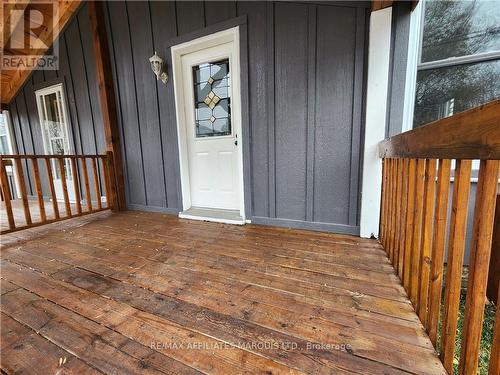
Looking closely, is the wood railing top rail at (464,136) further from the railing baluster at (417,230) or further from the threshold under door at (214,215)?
the threshold under door at (214,215)

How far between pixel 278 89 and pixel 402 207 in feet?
4.93

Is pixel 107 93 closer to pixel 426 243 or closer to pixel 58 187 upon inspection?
pixel 58 187

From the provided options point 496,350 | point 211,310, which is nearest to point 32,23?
point 211,310

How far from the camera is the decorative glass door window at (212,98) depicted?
2.62 meters

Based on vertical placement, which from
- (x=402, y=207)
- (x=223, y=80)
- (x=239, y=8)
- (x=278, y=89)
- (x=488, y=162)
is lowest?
(x=402, y=207)

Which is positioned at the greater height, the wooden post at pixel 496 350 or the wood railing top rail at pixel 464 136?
the wood railing top rail at pixel 464 136

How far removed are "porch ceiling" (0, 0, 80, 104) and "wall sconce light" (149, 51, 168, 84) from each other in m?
1.73

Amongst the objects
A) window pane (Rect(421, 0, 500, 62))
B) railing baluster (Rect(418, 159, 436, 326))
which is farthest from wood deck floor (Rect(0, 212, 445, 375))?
window pane (Rect(421, 0, 500, 62))

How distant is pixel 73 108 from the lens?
12.3ft

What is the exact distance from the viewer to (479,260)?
0.68 meters

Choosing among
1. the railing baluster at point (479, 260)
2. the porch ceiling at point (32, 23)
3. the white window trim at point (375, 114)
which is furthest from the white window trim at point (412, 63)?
the porch ceiling at point (32, 23)

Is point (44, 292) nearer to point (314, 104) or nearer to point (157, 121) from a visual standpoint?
point (157, 121)

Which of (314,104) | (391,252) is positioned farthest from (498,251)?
(314,104)

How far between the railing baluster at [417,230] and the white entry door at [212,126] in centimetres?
169
